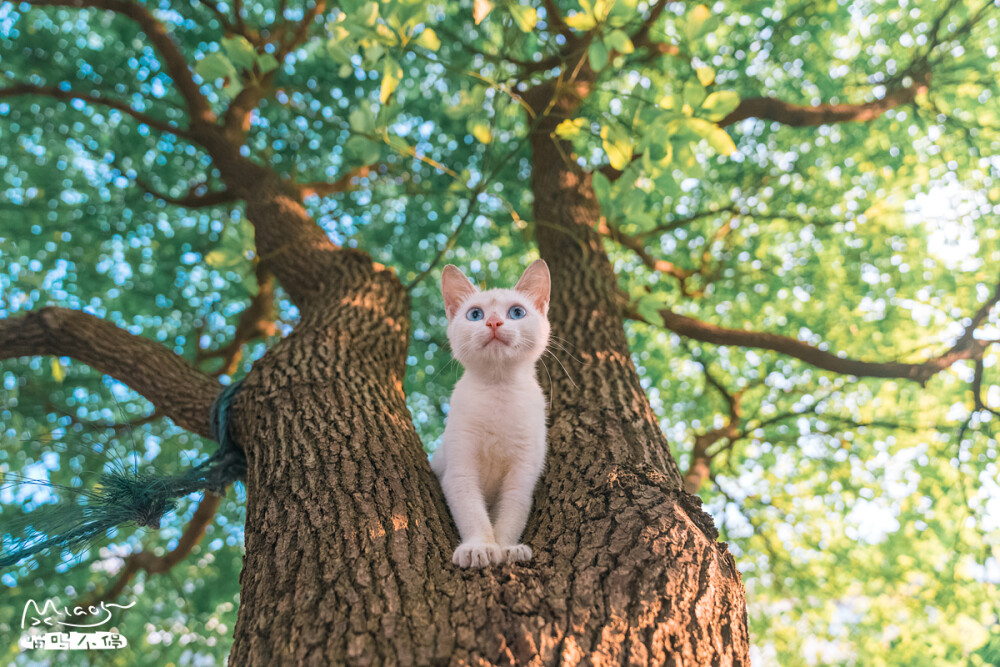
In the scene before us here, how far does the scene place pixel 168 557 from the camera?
5234mm

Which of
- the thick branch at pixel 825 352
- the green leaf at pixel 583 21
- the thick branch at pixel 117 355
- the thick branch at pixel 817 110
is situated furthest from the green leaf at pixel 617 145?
the thick branch at pixel 817 110

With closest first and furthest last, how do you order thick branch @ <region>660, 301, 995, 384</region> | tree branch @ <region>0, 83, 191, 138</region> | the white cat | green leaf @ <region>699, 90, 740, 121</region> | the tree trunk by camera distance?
the tree trunk, the white cat, green leaf @ <region>699, 90, 740, 121</region>, thick branch @ <region>660, 301, 995, 384</region>, tree branch @ <region>0, 83, 191, 138</region>

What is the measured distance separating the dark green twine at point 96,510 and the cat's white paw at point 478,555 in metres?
1.57

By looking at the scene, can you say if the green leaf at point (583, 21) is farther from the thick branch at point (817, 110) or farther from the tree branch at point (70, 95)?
the tree branch at point (70, 95)

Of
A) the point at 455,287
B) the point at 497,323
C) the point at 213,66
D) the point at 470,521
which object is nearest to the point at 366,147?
the point at 213,66

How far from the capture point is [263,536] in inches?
83.7

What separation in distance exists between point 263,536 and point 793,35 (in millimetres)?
6208

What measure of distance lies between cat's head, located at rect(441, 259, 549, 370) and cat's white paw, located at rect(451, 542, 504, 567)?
911 mm

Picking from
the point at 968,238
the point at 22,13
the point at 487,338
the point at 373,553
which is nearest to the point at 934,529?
the point at 968,238

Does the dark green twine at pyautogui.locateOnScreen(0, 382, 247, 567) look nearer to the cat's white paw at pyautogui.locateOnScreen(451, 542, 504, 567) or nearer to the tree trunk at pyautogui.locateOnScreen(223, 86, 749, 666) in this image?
the tree trunk at pyautogui.locateOnScreen(223, 86, 749, 666)

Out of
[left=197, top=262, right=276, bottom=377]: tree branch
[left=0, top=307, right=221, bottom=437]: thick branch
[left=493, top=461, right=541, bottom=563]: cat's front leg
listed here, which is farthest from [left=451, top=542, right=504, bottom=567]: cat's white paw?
[left=197, top=262, right=276, bottom=377]: tree branch

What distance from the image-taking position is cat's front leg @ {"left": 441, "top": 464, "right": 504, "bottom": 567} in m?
1.96

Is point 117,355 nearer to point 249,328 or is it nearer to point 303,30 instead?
point 249,328

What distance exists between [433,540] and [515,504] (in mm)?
448
